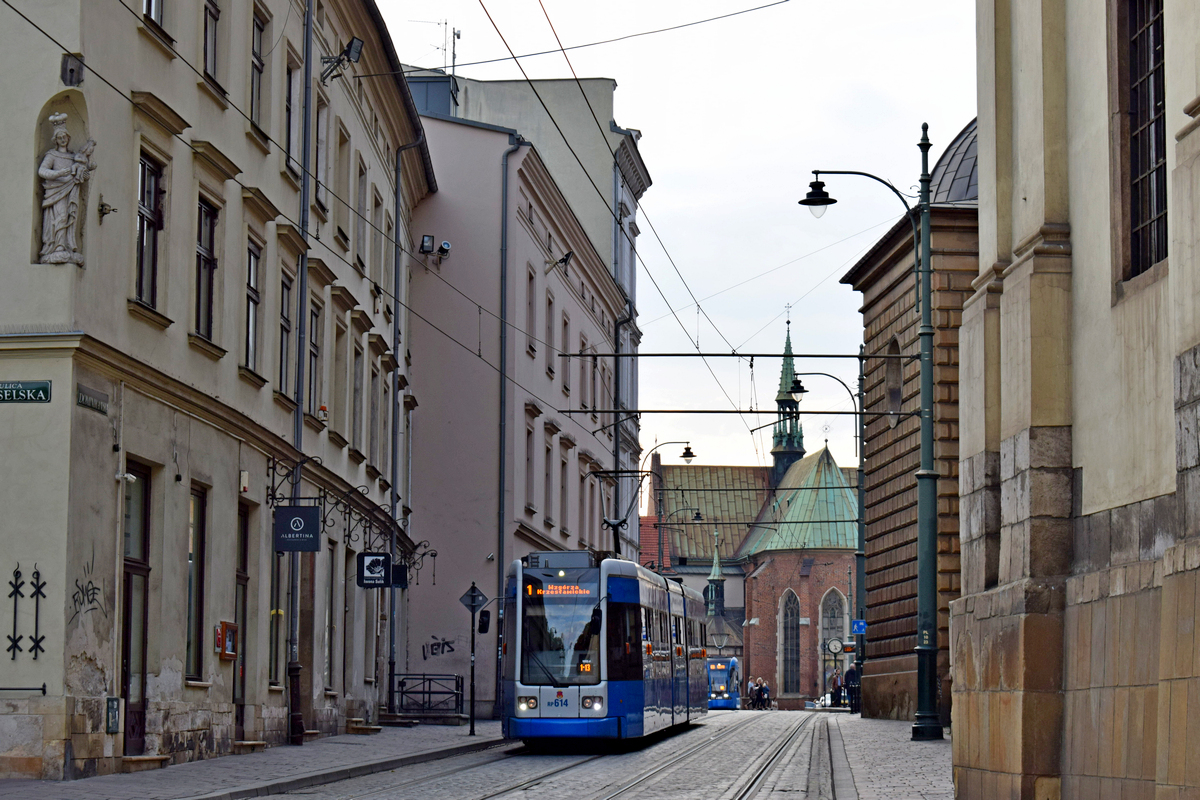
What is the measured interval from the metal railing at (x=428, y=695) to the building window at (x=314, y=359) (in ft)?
34.5

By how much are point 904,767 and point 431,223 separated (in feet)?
77.4

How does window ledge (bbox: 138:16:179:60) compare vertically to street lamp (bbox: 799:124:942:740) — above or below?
above

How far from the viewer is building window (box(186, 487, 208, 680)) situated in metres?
19.9

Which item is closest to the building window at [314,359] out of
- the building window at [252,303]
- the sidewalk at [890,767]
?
the building window at [252,303]

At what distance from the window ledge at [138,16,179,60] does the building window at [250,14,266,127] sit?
3768 millimetres

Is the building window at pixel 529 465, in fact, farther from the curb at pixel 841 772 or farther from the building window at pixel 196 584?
the building window at pixel 196 584

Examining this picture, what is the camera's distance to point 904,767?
20.1 metres

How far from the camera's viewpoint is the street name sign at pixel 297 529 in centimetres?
2248

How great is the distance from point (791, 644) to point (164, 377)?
82.0 metres

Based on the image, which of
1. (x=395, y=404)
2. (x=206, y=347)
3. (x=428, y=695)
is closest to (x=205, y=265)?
(x=206, y=347)

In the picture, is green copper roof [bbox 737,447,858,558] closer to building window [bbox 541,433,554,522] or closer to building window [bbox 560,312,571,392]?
building window [bbox 560,312,571,392]

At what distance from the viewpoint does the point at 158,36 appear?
1825 cm

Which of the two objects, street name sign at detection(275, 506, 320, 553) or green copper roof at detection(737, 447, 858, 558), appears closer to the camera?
street name sign at detection(275, 506, 320, 553)

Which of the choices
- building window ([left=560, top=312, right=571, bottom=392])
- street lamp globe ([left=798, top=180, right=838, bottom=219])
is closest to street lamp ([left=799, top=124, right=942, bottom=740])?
street lamp globe ([left=798, top=180, right=838, bottom=219])
